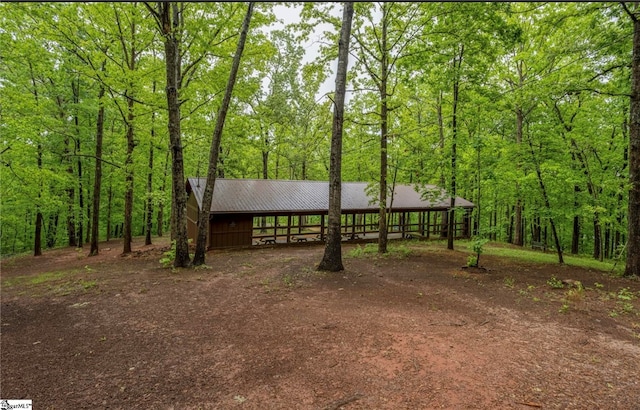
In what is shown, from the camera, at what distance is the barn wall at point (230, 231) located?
13752mm

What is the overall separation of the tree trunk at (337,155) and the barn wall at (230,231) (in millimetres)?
6872

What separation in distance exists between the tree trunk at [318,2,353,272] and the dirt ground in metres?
1.01

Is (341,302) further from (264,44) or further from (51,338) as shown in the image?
(264,44)

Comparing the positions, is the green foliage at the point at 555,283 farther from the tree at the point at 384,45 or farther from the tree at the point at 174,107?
the tree at the point at 174,107

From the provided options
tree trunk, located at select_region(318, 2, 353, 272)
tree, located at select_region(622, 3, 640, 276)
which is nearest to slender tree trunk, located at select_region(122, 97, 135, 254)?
tree trunk, located at select_region(318, 2, 353, 272)

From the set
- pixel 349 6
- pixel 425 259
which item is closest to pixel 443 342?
pixel 425 259

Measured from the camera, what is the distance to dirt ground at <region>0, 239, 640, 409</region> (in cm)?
312

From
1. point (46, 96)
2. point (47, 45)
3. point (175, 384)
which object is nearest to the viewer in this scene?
point (175, 384)

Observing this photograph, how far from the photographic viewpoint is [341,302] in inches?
237

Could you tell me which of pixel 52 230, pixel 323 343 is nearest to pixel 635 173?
pixel 323 343

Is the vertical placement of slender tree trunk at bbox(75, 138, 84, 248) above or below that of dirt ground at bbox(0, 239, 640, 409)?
above

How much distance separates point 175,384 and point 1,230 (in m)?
29.8

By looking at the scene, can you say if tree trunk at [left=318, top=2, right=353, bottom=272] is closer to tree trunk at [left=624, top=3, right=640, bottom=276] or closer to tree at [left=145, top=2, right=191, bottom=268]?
tree at [left=145, top=2, right=191, bottom=268]

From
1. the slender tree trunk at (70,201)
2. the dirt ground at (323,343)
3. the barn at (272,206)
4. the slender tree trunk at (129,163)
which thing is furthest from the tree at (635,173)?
the slender tree trunk at (70,201)
